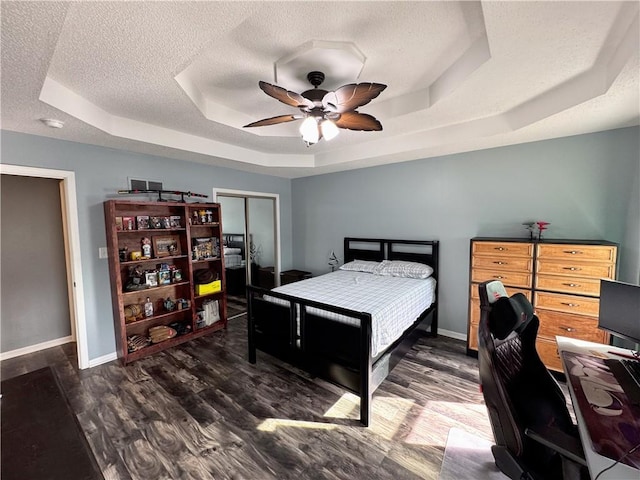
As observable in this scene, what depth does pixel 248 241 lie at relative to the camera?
499 centimetres

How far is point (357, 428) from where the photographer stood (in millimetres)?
2150

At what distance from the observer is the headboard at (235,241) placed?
4.95m

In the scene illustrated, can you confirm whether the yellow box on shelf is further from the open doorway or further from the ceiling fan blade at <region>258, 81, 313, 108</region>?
the ceiling fan blade at <region>258, 81, 313, 108</region>

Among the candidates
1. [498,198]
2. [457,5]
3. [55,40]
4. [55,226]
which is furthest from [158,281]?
[498,198]

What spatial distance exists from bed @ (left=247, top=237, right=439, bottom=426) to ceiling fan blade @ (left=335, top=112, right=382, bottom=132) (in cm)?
154

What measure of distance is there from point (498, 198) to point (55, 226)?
584cm

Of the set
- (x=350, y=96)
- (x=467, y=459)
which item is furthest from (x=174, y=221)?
(x=467, y=459)

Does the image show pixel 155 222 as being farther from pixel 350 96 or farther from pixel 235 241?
pixel 350 96

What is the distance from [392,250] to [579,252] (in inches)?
84.0

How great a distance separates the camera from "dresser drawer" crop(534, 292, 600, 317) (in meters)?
2.55

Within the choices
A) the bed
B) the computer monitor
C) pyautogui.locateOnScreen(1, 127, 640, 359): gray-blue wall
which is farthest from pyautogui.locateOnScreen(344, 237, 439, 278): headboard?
the computer monitor

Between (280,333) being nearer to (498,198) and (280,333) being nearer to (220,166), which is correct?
(220,166)

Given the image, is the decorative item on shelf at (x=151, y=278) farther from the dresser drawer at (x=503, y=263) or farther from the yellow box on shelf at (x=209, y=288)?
the dresser drawer at (x=503, y=263)

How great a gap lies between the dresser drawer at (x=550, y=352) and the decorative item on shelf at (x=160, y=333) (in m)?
4.28
